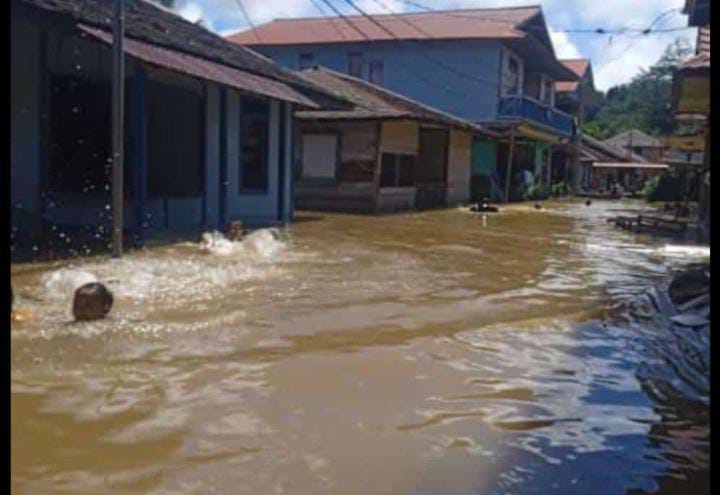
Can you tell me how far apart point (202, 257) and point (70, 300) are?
13.5 feet

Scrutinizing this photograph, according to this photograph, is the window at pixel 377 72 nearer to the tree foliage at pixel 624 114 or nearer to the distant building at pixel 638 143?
the tree foliage at pixel 624 114

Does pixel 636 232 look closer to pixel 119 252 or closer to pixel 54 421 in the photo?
pixel 119 252

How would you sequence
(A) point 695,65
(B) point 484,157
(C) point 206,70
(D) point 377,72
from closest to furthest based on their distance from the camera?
(A) point 695,65 < (C) point 206,70 < (B) point 484,157 < (D) point 377,72

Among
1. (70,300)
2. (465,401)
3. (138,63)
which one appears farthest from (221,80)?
(465,401)

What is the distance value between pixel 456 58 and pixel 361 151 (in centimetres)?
970

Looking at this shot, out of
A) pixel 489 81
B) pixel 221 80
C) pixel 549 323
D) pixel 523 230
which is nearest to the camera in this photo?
pixel 549 323

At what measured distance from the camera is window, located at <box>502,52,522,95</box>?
29.0 metres

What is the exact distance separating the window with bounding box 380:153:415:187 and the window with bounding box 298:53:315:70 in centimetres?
941

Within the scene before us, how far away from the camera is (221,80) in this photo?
11.0 meters

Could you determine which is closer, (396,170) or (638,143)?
(396,170)

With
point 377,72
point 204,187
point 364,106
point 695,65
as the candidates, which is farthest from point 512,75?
point 695,65

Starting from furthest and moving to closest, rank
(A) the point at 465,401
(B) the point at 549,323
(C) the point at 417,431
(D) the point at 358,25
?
(D) the point at 358,25, (B) the point at 549,323, (A) the point at 465,401, (C) the point at 417,431

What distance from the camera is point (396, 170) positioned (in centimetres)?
2169

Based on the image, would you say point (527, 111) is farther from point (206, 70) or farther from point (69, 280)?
point (69, 280)
